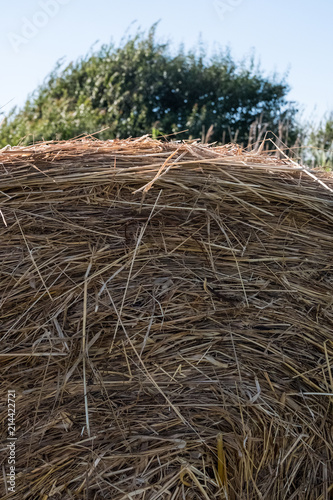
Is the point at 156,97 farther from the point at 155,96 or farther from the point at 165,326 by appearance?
the point at 165,326

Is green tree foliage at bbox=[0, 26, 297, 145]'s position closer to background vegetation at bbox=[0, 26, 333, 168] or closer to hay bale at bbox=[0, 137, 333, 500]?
background vegetation at bbox=[0, 26, 333, 168]

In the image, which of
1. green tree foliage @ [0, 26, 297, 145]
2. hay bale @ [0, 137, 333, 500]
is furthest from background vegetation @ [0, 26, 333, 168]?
hay bale @ [0, 137, 333, 500]

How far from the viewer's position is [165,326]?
1571 millimetres

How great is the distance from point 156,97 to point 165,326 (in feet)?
25.5

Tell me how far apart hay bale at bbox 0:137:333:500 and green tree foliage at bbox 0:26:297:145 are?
6.20 m

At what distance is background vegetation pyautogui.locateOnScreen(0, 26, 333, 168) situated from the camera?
797cm

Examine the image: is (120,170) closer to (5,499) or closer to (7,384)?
(7,384)

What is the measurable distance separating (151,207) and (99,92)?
7663mm

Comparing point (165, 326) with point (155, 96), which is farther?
point (155, 96)

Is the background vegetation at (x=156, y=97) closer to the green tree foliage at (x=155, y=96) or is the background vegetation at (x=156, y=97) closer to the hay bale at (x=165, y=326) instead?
the green tree foliage at (x=155, y=96)

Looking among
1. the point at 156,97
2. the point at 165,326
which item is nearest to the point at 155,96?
the point at 156,97

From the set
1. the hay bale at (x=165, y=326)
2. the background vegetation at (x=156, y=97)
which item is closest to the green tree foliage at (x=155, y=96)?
the background vegetation at (x=156, y=97)

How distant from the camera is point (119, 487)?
148cm

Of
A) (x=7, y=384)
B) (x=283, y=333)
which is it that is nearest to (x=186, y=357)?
(x=283, y=333)
